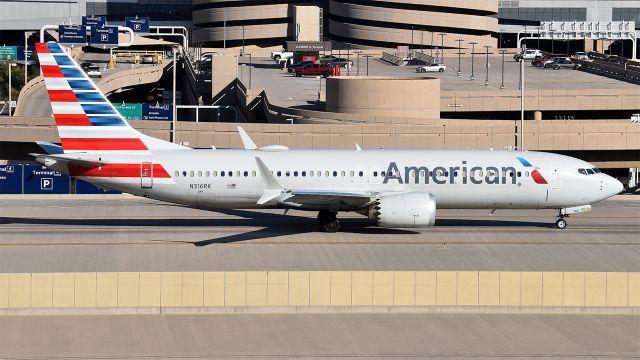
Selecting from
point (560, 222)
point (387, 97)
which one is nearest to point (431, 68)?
point (387, 97)

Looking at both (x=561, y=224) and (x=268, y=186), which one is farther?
(x=561, y=224)

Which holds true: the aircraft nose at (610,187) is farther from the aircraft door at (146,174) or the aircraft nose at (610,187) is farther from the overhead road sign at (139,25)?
the overhead road sign at (139,25)

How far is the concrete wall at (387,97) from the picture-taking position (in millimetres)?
92125

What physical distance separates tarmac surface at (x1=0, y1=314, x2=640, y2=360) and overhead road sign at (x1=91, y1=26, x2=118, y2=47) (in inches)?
3670

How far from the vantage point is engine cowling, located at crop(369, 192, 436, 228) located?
5609 centimetres

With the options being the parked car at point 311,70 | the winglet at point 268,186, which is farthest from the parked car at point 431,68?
the winglet at point 268,186

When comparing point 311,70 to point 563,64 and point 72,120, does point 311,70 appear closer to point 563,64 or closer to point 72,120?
point 563,64

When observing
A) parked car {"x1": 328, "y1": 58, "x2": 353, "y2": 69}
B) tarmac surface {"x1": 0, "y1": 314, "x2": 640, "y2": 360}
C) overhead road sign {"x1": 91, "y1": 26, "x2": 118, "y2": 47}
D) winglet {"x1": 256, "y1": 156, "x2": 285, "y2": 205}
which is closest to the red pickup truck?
parked car {"x1": 328, "y1": 58, "x2": 353, "y2": 69}

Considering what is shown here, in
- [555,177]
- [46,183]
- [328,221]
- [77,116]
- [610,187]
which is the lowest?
[328,221]

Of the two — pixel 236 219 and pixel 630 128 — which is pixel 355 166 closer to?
pixel 236 219

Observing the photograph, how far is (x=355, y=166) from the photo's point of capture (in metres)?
58.4

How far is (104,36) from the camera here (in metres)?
134

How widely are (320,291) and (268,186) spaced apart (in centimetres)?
1315

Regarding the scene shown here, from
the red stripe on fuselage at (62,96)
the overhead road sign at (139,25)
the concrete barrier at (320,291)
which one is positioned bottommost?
the concrete barrier at (320,291)
